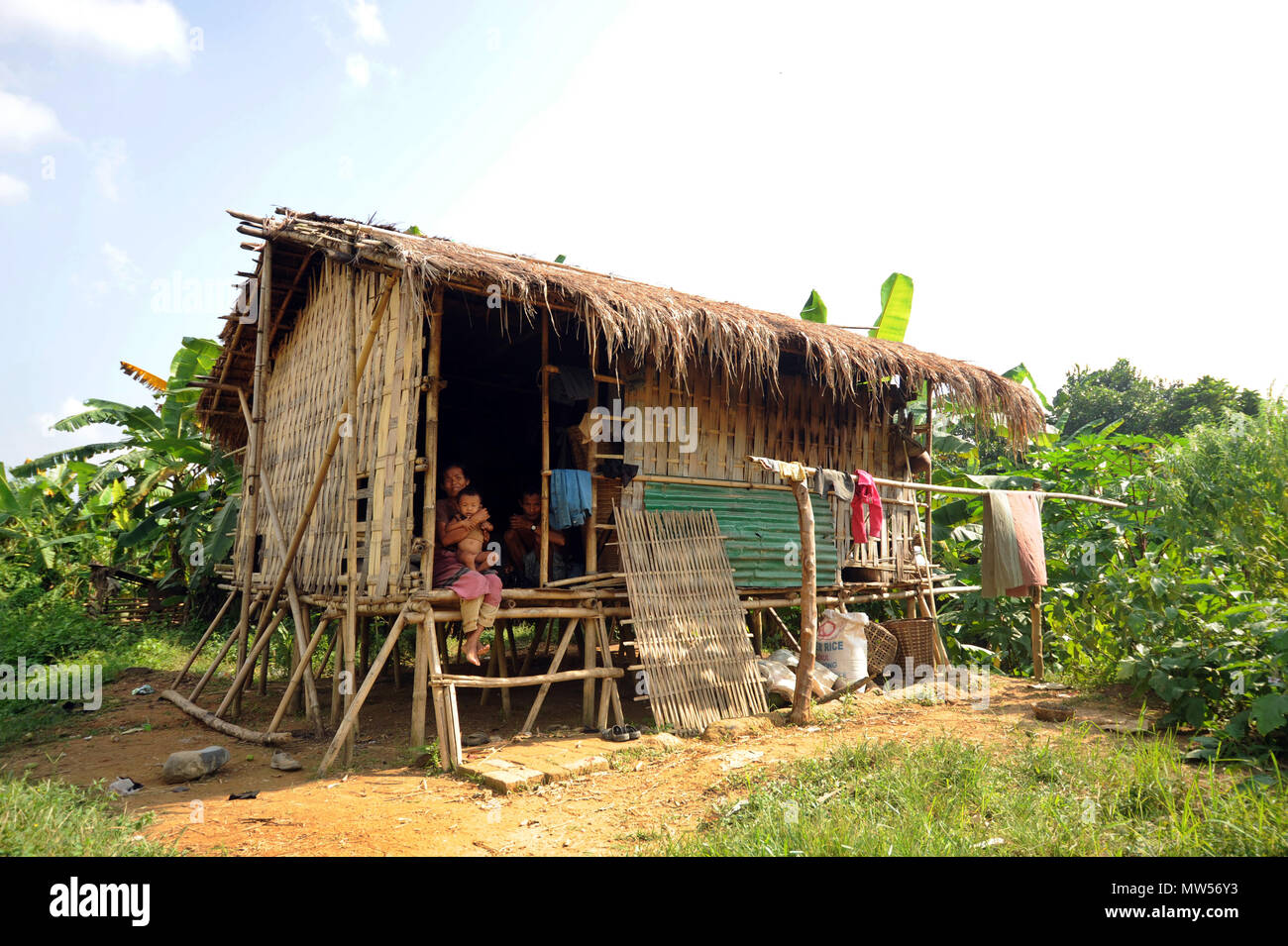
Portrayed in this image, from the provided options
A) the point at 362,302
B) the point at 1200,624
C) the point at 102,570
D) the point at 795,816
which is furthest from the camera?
the point at 102,570

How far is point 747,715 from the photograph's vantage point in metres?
7.49

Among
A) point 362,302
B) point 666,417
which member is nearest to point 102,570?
Result: point 362,302

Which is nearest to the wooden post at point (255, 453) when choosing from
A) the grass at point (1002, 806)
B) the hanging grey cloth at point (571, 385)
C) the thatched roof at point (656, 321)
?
the thatched roof at point (656, 321)

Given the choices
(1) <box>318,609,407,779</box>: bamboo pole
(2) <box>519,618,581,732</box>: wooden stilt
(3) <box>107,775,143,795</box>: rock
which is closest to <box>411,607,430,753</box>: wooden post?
(1) <box>318,609,407,779</box>: bamboo pole

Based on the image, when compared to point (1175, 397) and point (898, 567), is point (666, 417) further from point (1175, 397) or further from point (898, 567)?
point (1175, 397)

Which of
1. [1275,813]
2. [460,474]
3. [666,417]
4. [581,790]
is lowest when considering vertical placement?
[581,790]

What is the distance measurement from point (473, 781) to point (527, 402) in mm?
6380

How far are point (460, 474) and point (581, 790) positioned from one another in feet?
10.3

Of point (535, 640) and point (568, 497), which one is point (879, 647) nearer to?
point (535, 640)

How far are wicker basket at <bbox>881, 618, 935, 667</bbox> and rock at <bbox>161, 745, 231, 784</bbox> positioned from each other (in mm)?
7216

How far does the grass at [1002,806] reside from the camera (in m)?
3.79

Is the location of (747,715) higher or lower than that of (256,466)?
lower

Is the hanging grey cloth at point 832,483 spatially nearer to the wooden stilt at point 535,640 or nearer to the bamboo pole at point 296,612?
the wooden stilt at point 535,640
